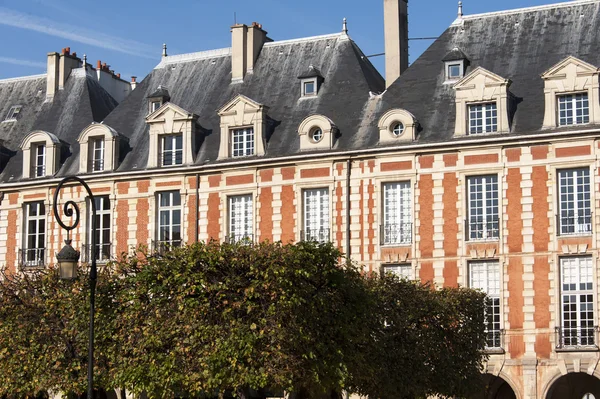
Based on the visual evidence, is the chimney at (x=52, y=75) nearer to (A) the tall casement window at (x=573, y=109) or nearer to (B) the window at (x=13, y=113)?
(B) the window at (x=13, y=113)

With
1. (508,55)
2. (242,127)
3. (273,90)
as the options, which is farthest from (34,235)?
(508,55)

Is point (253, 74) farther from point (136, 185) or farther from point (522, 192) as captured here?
point (522, 192)

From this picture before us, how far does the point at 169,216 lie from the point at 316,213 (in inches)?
184

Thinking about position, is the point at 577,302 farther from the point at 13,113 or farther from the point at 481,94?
the point at 13,113

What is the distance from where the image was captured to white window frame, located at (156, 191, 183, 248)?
3656cm

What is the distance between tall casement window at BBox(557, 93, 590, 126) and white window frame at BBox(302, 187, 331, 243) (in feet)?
21.8

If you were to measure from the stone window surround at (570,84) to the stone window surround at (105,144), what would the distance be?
1289 cm

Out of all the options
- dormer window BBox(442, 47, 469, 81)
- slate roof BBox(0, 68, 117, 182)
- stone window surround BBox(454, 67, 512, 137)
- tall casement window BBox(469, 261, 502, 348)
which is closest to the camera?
tall casement window BBox(469, 261, 502, 348)

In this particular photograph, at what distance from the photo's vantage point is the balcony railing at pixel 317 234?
34375 millimetres

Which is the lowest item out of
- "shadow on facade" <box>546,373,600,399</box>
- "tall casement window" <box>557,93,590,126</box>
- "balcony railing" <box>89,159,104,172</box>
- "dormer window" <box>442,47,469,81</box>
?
"shadow on facade" <box>546,373,600,399</box>

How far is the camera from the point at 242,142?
36219 millimetres

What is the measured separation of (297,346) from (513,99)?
40.2 ft

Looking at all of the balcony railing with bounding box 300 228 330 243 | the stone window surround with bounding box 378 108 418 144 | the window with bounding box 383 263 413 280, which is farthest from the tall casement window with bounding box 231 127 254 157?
the window with bounding box 383 263 413 280

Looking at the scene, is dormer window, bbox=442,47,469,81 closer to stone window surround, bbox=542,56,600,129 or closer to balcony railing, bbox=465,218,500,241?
stone window surround, bbox=542,56,600,129
